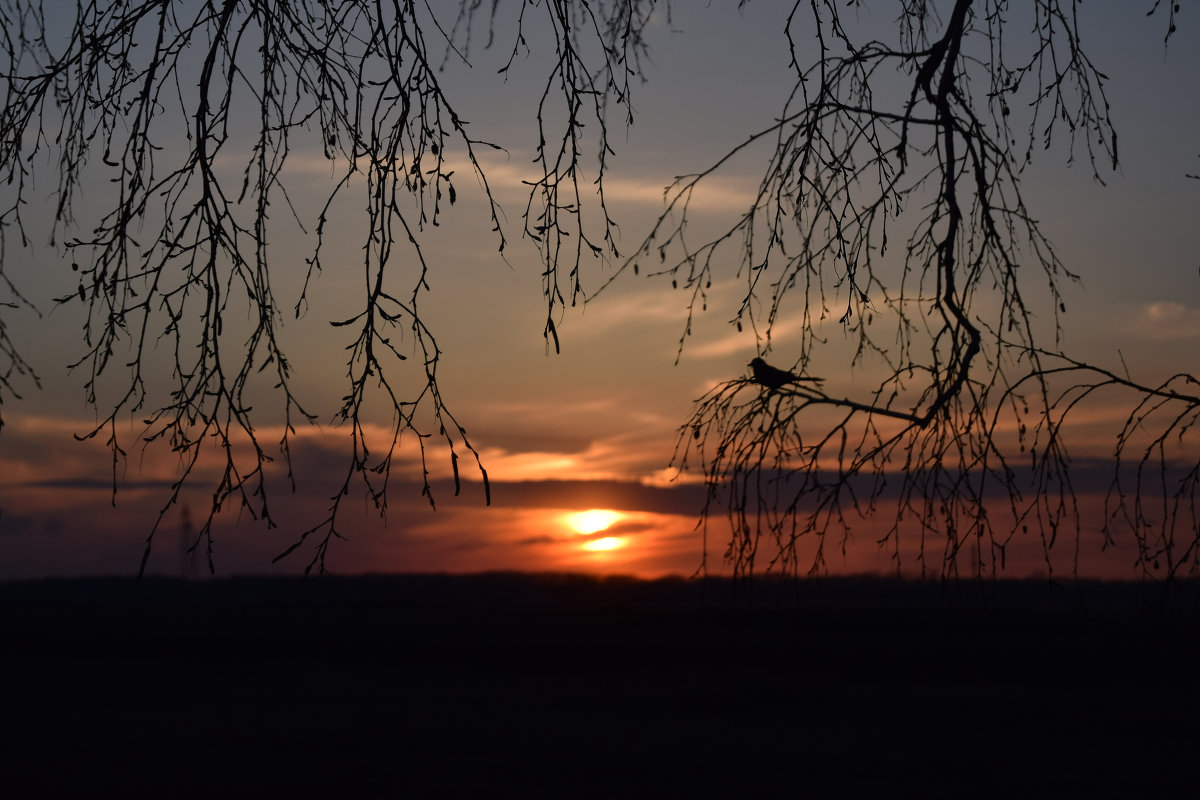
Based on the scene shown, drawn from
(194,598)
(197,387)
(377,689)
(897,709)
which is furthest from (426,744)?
(194,598)

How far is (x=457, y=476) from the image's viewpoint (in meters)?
2.12

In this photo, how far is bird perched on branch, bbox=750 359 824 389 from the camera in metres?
2.89

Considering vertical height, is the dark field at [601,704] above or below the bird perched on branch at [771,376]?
below

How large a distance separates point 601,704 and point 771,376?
15.5 meters

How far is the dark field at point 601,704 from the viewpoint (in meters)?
12.1

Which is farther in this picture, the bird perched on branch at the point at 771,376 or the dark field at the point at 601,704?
the dark field at the point at 601,704

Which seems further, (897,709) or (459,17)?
(897,709)

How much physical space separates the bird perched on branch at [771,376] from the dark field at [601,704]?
0.63 m

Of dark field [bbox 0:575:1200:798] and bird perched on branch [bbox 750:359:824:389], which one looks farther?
dark field [bbox 0:575:1200:798]

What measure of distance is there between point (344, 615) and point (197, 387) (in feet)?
90.6

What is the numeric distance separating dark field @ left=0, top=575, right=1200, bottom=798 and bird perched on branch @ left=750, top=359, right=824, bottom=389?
0.63 metres

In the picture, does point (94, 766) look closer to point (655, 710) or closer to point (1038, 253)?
point (655, 710)

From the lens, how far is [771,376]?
290 centimetres

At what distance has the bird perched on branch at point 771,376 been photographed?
2.89 m
